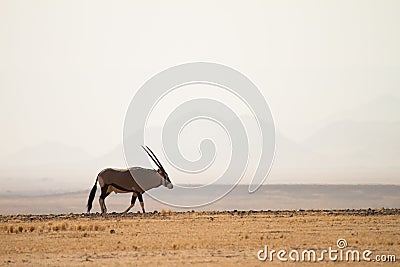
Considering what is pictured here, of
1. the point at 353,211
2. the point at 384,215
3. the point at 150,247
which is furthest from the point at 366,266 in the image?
the point at 353,211

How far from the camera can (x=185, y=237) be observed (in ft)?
110

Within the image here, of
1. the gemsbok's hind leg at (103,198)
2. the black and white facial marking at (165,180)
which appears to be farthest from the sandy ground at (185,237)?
the black and white facial marking at (165,180)

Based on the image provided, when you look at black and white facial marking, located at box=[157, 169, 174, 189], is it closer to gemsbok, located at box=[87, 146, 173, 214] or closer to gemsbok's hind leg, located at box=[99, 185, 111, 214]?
gemsbok, located at box=[87, 146, 173, 214]

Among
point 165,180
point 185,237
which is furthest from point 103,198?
point 185,237

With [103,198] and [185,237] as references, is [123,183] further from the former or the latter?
[185,237]

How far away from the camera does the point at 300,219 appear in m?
41.4

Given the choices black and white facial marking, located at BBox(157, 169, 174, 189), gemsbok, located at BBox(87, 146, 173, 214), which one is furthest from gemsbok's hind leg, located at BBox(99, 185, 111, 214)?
black and white facial marking, located at BBox(157, 169, 174, 189)

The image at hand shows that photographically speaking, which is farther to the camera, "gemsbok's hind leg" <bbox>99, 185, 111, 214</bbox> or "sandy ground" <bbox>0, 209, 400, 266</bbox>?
"gemsbok's hind leg" <bbox>99, 185, 111, 214</bbox>

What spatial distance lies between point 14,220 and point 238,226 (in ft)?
39.2

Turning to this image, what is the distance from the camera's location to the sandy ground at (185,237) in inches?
1112

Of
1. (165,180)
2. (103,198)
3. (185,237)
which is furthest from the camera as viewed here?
(165,180)

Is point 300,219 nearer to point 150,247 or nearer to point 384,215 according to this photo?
point 384,215

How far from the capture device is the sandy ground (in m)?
28.2

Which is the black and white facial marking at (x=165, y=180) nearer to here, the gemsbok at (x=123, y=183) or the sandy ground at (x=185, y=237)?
the gemsbok at (x=123, y=183)
